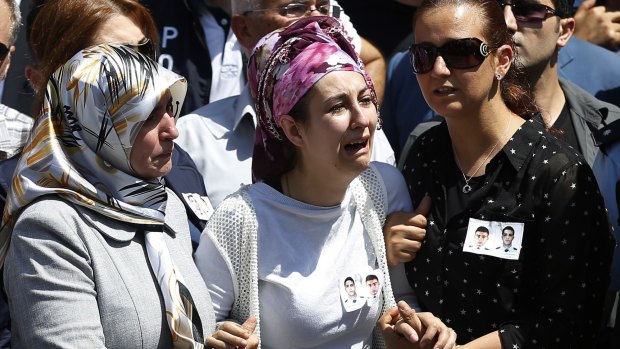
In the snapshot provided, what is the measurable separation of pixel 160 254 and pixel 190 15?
7.29 ft

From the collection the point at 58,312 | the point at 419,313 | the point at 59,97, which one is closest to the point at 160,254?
the point at 58,312

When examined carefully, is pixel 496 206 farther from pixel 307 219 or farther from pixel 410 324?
pixel 307 219

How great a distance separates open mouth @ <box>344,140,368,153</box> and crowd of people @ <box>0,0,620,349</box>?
10 mm

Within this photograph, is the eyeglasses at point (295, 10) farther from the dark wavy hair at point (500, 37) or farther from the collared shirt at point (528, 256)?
the collared shirt at point (528, 256)

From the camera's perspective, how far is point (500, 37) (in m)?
3.51

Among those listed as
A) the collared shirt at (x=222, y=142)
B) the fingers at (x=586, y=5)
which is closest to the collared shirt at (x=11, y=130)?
the collared shirt at (x=222, y=142)

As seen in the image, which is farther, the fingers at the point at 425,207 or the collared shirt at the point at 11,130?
the collared shirt at the point at 11,130

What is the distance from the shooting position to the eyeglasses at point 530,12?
4.38 metres

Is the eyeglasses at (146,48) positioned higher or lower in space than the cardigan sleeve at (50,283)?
higher

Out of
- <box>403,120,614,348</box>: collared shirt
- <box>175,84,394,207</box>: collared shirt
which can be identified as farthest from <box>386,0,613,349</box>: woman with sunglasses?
<box>175,84,394,207</box>: collared shirt

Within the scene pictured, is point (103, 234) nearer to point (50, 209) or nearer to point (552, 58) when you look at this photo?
point (50, 209)

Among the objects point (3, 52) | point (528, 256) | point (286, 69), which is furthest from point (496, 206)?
point (3, 52)

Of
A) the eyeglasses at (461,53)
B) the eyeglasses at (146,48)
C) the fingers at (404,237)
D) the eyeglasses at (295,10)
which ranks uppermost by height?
the eyeglasses at (461,53)

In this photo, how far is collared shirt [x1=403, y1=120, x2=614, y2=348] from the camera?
3.24m
